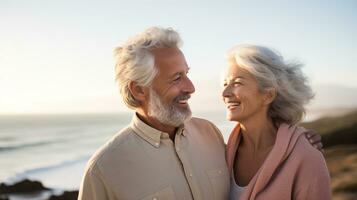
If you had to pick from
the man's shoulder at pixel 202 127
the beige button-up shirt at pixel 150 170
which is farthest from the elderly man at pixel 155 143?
the man's shoulder at pixel 202 127

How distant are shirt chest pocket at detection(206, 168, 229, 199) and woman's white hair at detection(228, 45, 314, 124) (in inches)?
19.3

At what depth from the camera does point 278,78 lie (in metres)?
3.06

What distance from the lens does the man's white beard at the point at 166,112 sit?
291cm

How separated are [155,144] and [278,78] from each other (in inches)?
33.8

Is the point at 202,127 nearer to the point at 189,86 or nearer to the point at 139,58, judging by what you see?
the point at 189,86

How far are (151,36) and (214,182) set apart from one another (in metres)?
0.96

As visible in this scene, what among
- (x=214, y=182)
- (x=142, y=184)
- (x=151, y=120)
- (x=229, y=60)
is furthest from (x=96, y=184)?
(x=229, y=60)

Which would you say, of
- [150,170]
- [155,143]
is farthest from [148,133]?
[150,170]

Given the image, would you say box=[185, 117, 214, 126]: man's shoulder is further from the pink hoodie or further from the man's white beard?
the pink hoodie

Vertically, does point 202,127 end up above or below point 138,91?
below

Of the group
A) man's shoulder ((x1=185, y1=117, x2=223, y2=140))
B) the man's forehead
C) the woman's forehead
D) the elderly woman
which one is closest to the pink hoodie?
the elderly woman

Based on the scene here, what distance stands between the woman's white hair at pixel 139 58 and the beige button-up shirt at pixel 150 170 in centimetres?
22

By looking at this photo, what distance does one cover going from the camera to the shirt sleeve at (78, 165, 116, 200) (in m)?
2.67

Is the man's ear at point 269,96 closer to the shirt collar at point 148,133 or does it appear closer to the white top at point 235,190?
the white top at point 235,190
